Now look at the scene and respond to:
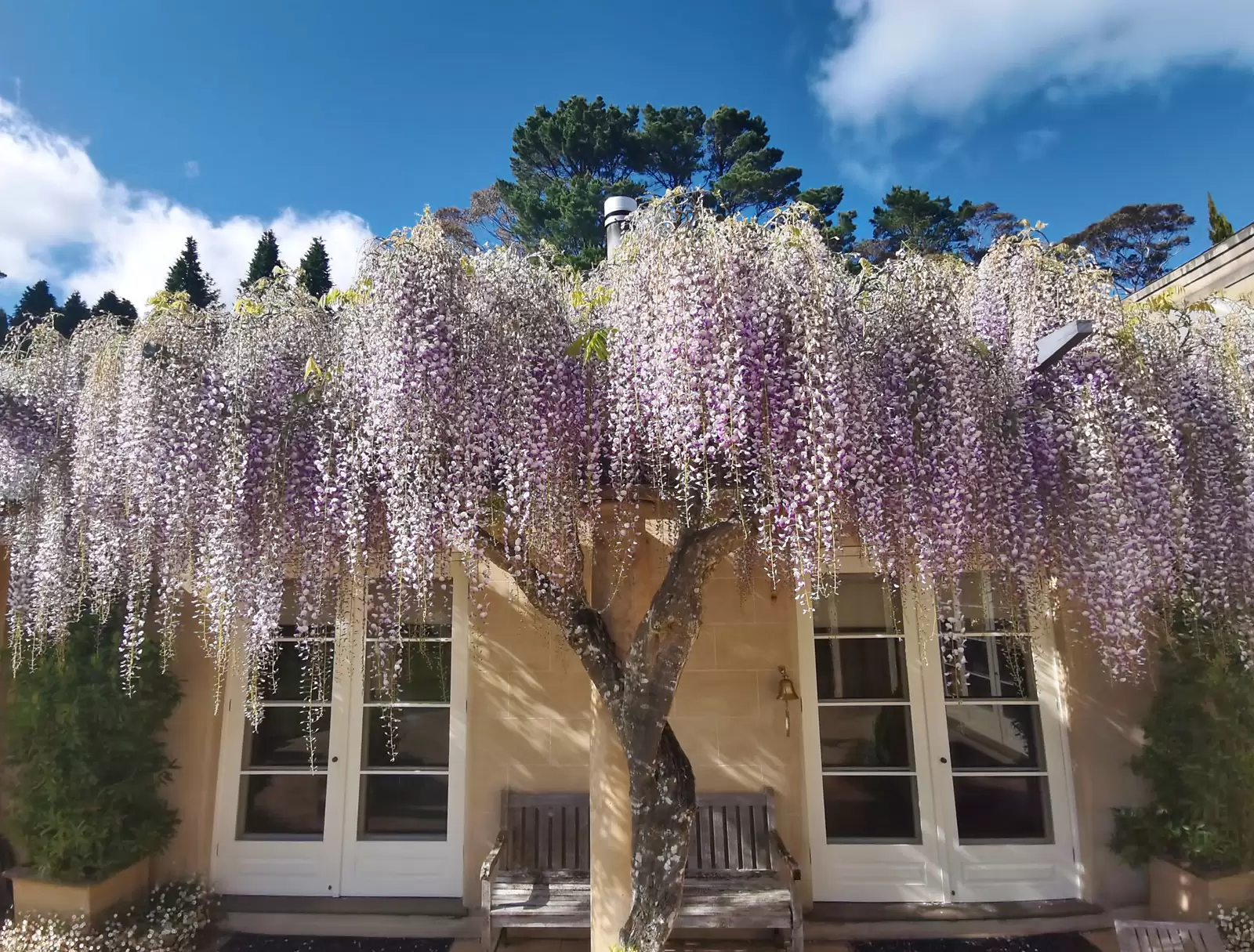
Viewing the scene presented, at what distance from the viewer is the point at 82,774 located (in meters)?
3.54

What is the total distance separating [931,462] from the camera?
2.40 m

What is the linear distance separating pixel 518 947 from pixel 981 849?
2.49 m

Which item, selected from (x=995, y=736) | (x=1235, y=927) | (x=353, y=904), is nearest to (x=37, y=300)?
(x=353, y=904)

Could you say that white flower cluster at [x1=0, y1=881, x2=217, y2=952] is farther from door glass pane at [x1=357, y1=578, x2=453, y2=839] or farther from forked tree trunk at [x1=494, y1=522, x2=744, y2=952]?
forked tree trunk at [x1=494, y1=522, x2=744, y2=952]

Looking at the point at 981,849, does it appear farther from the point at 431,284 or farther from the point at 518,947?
the point at 431,284

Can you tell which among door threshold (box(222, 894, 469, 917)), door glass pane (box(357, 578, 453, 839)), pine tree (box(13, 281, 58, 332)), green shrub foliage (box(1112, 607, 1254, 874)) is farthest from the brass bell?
pine tree (box(13, 281, 58, 332))

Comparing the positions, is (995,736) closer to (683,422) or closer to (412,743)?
(683,422)

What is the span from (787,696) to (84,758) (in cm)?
352

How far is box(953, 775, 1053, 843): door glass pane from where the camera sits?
13.2ft

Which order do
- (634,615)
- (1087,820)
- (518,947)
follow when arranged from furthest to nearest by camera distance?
(1087,820), (518,947), (634,615)

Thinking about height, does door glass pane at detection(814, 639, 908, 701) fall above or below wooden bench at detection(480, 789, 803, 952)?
above

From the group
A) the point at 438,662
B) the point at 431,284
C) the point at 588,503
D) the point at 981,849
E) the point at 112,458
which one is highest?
the point at 431,284

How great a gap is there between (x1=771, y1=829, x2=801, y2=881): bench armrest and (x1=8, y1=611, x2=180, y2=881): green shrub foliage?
124 inches

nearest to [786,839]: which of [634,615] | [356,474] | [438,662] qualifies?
[634,615]
